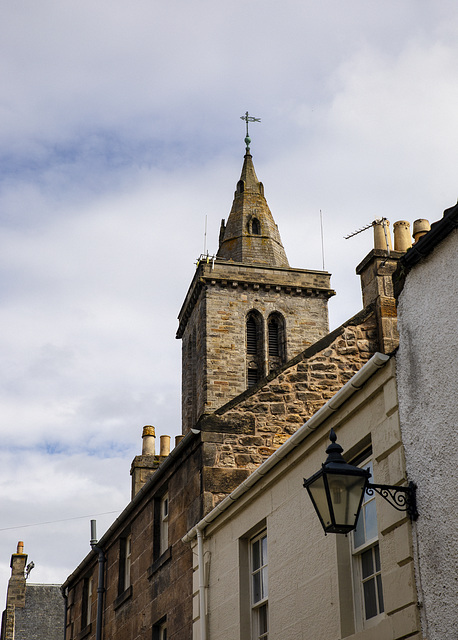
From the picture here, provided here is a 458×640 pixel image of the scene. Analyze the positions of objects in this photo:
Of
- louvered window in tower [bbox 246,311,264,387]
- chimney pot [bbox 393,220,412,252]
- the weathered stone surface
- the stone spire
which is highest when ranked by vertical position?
the stone spire

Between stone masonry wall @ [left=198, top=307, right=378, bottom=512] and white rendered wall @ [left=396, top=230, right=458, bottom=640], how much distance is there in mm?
6549

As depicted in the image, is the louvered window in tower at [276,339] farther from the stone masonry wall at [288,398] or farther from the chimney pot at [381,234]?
the chimney pot at [381,234]

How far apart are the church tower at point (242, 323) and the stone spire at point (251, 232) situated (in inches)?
20.4

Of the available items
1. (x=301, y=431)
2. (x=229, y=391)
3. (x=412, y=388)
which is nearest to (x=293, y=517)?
(x=301, y=431)

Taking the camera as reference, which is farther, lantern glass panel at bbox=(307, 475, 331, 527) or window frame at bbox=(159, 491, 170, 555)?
window frame at bbox=(159, 491, 170, 555)

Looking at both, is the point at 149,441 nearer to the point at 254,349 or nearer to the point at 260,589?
the point at 260,589

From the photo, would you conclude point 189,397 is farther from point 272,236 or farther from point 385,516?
point 385,516

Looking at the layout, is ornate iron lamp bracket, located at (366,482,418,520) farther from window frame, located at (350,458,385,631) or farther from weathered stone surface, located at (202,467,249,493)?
weathered stone surface, located at (202,467,249,493)

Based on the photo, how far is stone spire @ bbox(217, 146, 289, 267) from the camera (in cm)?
4541

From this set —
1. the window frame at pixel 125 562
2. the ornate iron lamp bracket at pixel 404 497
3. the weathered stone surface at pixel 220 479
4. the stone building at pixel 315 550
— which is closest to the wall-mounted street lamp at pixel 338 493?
the ornate iron lamp bracket at pixel 404 497

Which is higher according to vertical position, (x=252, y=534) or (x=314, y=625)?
(x=252, y=534)

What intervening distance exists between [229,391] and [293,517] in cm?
2945

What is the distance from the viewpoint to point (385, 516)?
25.3ft

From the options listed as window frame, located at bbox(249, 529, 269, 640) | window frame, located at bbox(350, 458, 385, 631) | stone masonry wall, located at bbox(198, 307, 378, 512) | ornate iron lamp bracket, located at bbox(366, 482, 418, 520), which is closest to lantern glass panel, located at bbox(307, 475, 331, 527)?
ornate iron lamp bracket, located at bbox(366, 482, 418, 520)
